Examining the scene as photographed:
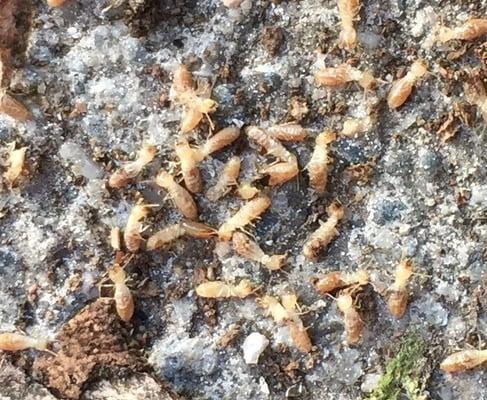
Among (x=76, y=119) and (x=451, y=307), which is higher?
(x=76, y=119)

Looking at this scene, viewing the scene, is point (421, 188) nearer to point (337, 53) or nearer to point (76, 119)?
point (337, 53)

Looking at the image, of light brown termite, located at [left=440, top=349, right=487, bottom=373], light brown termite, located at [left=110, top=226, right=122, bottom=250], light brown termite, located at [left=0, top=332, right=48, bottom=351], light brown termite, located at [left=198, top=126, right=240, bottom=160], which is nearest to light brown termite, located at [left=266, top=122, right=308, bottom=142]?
light brown termite, located at [left=198, top=126, right=240, bottom=160]

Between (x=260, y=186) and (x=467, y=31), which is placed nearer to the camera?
(x=467, y=31)

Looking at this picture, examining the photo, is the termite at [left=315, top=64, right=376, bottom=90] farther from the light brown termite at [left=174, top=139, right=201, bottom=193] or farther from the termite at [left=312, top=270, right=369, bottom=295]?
the termite at [left=312, top=270, right=369, bottom=295]

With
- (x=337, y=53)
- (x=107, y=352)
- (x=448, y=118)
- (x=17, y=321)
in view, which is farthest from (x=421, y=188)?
(x=17, y=321)

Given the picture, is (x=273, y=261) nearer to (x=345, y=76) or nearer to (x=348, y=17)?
(x=345, y=76)

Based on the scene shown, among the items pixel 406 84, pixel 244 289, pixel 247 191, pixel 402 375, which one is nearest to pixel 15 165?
pixel 247 191

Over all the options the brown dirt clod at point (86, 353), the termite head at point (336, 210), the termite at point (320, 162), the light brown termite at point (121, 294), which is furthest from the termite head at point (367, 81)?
the brown dirt clod at point (86, 353)
